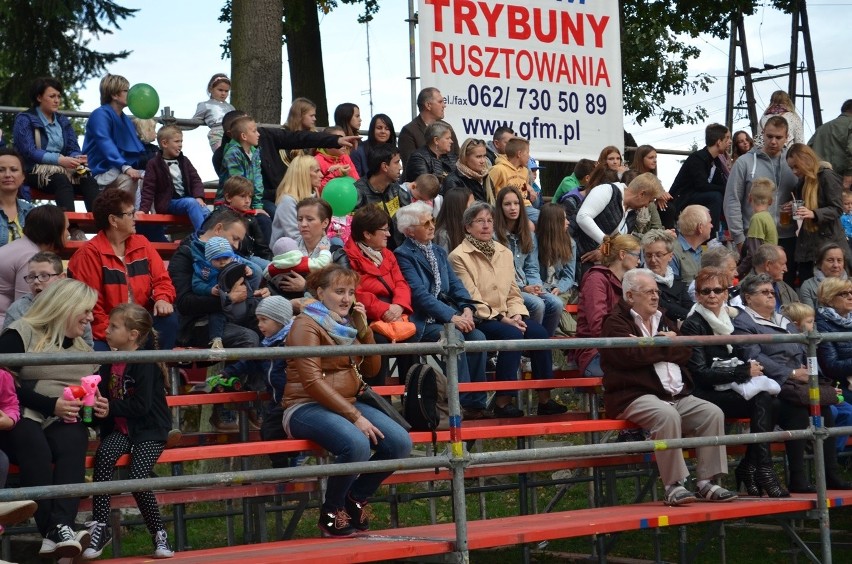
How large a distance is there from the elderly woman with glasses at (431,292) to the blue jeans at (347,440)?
7.38ft

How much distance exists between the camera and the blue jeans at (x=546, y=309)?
10344 millimetres

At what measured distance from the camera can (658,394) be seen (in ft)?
27.1

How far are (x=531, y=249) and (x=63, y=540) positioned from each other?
556 cm

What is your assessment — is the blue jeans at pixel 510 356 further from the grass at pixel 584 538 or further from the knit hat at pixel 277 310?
the knit hat at pixel 277 310

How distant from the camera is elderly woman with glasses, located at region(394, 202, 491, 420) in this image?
30.4 ft

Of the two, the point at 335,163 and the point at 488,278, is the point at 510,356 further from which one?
the point at 335,163

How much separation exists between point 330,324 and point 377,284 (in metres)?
2.13

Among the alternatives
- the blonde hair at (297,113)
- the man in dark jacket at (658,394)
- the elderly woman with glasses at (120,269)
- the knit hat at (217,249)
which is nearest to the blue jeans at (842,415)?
the man in dark jacket at (658,394)


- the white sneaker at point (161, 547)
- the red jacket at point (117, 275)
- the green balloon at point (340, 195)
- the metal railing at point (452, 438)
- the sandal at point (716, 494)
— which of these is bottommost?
the sandal at point (716, 494)

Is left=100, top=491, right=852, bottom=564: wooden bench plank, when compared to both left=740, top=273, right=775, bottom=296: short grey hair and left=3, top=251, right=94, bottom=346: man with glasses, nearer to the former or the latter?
left=740, top=273, right=775, bottom=296: short grey hair

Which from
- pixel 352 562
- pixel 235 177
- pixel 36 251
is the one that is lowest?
pixel 352 562

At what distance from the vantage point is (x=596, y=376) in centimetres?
982

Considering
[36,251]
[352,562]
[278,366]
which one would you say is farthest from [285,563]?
[36,251]

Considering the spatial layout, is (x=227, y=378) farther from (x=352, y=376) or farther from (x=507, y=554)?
(x=507, y=554)
